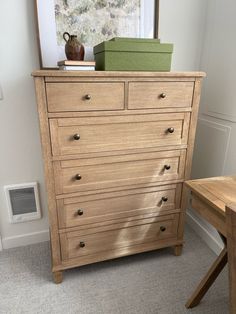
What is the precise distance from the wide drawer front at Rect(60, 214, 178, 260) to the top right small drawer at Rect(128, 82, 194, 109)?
76cm

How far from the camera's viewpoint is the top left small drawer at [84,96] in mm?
1210

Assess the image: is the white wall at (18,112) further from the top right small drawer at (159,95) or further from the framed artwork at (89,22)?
the top right small drawer at (159,95)

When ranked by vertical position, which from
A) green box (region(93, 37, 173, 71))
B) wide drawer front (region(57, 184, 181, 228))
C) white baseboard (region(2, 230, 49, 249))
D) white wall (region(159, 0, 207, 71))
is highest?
white wall (region(159, 0, 207, 71))

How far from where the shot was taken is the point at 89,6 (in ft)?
5.09

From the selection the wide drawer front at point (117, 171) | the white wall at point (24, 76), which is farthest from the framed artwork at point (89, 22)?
the wide drawer front at point (117, 171)

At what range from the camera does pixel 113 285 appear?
1589 mm

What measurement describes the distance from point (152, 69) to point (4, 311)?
5.33ft

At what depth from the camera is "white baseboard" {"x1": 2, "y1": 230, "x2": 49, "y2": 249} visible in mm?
1903

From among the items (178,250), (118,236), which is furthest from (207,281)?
(118,236)

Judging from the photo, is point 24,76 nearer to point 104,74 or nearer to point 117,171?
point 104,74

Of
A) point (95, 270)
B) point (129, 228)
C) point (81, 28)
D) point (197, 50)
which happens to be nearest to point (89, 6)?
point (81, 28)

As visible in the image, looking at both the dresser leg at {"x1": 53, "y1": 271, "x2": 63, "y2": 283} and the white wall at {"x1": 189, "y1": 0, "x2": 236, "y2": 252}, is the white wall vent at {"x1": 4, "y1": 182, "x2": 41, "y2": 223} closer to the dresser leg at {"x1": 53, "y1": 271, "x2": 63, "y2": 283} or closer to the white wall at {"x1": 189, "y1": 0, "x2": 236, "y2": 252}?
the dresser leg at {"x1": 53, "y1": 271, "x2": 63, "y2": 283}

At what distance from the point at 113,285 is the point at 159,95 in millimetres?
1230

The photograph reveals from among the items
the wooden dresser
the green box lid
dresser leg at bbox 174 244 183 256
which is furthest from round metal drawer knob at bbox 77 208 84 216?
the green box lid
